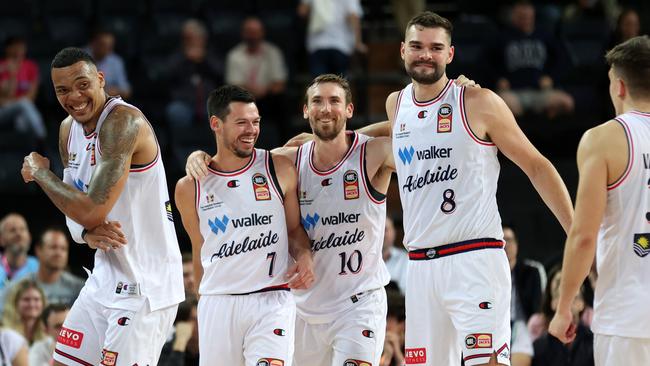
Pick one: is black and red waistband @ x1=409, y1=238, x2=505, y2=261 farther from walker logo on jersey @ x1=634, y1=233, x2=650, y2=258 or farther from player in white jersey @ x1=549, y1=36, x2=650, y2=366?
walker logo on jersey @ x1=634, y1=233, x2=650, y2=258

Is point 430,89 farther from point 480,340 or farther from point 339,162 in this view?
point 480,340

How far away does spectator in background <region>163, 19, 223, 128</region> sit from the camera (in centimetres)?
1565

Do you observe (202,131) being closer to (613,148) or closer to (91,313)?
(91,313)

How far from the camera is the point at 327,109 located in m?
8.75

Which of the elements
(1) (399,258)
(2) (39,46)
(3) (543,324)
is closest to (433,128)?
(3) (543,324)

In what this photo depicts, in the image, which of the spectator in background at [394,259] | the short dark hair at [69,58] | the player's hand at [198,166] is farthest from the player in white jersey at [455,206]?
the spectator in background at [394,259]

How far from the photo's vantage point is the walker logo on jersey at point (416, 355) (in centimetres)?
802

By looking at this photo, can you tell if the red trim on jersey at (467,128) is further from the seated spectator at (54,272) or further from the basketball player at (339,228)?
the seated spectator at (54,272)

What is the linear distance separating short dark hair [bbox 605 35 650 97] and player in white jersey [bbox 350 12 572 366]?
1200 millimetres

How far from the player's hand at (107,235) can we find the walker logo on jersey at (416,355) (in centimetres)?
208

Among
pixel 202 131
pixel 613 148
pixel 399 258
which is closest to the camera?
pixel 613 148

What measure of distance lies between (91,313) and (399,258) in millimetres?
5483

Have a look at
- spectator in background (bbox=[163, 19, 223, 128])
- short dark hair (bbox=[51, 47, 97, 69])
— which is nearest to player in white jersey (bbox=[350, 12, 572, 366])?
short dark hair (bbox=[51, 47, 97, 69])

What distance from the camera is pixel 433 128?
26.7ft
